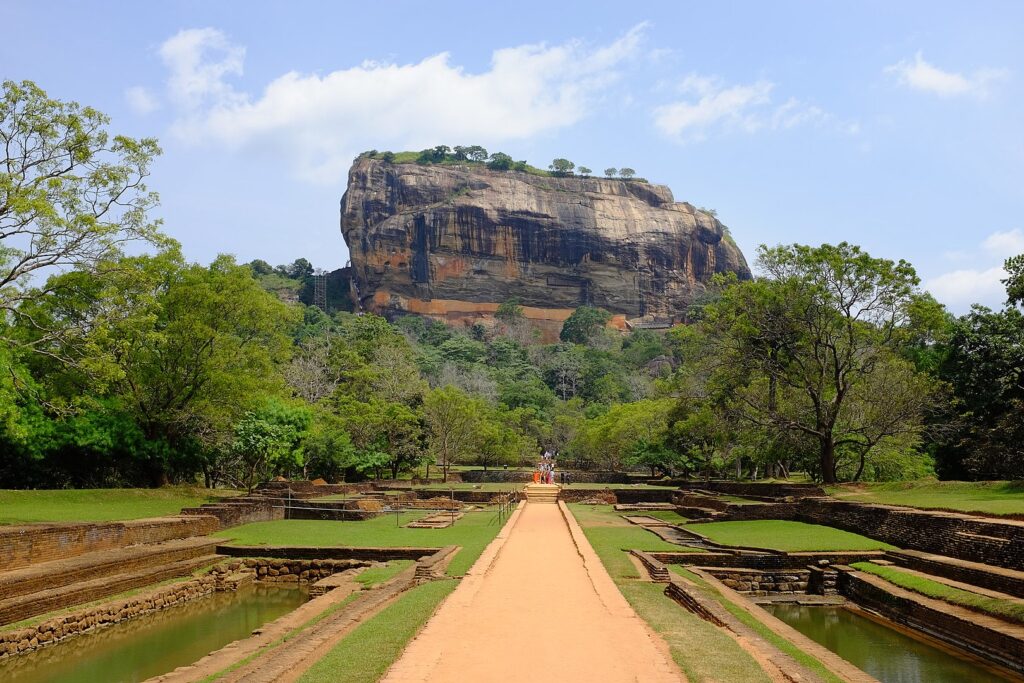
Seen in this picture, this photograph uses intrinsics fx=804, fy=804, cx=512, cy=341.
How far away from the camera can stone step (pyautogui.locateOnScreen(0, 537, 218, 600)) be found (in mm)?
12664

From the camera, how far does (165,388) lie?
1203 inches

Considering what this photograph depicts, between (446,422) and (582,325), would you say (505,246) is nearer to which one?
(582,325)

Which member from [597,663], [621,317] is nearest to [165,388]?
[597,663]

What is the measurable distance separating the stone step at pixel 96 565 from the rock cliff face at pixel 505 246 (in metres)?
110

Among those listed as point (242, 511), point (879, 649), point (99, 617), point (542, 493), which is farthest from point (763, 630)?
point (542, 493)

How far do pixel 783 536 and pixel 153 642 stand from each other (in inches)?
566

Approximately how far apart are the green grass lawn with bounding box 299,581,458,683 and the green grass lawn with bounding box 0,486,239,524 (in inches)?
446

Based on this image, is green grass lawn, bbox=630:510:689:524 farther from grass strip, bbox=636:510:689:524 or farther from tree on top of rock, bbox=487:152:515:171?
tree on top of rock, bbox=487:152:515:171

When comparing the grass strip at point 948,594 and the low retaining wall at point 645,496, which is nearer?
the grass strip at point 948,594

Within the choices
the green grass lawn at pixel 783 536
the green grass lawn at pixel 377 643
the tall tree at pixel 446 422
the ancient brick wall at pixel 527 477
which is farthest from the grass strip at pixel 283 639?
the ancient brick wall at pixel 527 477

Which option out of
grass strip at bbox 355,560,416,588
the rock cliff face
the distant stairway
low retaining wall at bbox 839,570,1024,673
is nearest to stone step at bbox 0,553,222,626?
grass strip at bbox 355,560,416,588

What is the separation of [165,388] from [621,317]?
107650 mm

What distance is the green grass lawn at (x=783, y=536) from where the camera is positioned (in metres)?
18.1

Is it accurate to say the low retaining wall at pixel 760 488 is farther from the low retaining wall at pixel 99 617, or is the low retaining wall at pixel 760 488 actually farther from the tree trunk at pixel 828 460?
the low retaining wall at pixel 99 617
